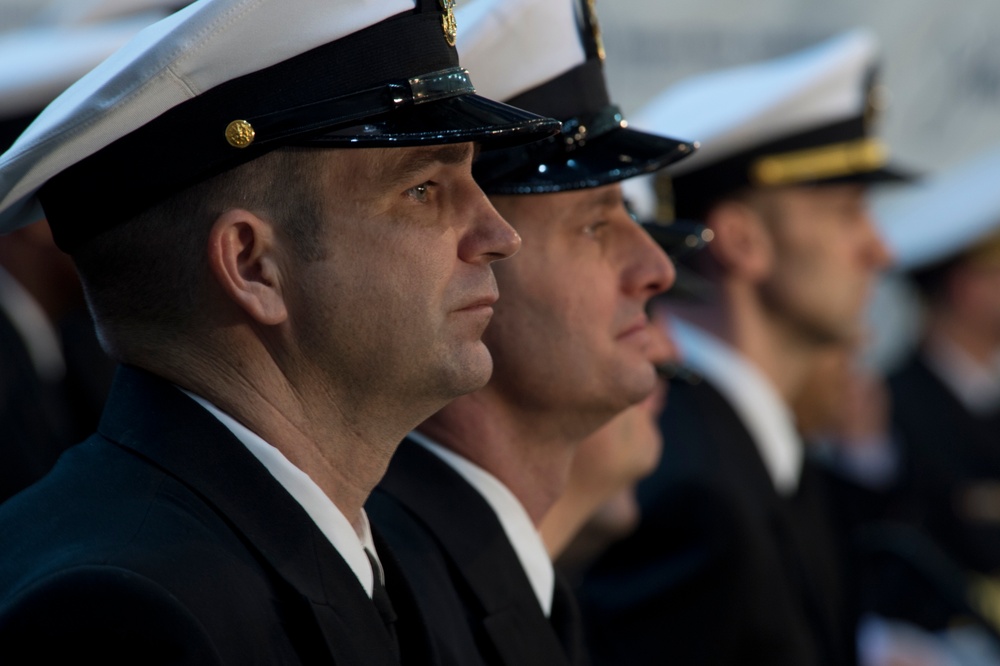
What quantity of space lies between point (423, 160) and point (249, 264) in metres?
0.23

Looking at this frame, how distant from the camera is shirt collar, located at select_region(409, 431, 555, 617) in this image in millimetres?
2193

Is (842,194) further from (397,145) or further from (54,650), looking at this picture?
(54,650)

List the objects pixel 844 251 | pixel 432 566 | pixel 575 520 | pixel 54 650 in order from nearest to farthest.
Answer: pixel 54 650, pixel 432 566, pixel 575 520, pixel 844 251

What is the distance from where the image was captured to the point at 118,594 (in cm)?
130

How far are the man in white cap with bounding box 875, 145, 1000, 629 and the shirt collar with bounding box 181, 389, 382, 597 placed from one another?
383 centimetres

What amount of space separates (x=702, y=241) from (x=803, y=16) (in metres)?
2.66

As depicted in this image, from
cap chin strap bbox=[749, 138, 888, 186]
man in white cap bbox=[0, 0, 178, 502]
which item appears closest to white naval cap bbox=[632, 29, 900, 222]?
cap chin strap bbox=[749, 138, 888, 186]

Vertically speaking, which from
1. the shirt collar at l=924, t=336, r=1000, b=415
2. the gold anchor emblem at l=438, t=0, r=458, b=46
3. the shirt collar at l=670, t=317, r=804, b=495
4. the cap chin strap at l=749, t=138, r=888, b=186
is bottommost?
the shirt collar at l=924, t=336, r=1000, b=415

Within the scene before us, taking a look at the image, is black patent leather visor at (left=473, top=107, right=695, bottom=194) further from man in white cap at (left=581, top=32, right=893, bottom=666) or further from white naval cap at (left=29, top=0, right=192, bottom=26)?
white naval cap at (left=29, top=0, right=192, bottom=26)

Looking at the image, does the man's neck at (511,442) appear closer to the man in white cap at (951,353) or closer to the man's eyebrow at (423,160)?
the man's eyebrow at (423,160)

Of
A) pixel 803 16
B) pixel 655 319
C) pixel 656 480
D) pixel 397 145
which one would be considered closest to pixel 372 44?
pixel 397 145

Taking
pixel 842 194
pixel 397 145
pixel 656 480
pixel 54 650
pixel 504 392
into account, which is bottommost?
pixel 656 480

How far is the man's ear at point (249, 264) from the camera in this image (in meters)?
1.55

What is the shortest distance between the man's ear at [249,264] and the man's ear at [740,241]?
234 cm
